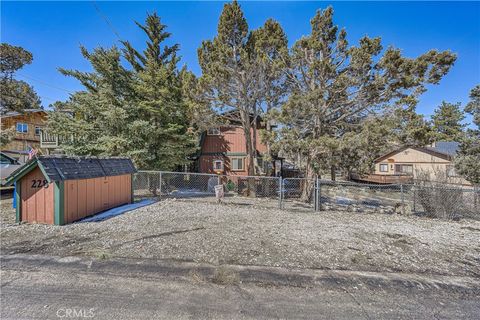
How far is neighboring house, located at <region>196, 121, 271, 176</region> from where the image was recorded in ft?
54.4

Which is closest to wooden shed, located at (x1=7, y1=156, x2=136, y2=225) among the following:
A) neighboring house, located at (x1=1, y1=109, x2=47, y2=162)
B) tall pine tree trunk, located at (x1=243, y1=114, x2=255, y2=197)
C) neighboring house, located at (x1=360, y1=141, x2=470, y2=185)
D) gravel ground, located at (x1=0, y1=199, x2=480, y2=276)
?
gravel ground, located at (x1=0, y1=199, x2=480, y2=276)

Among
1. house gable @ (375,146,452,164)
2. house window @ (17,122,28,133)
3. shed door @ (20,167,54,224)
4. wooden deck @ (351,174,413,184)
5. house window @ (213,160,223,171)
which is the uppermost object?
house window @ (17,122,28,133)

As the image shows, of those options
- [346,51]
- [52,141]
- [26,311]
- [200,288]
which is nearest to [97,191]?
[26,311]

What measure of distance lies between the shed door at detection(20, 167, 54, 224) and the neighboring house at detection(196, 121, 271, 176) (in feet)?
36.5

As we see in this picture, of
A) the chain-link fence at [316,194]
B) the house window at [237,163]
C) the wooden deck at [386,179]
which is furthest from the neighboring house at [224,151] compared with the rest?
the wooden deck at [386,179]

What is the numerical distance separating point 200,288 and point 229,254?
126 cm

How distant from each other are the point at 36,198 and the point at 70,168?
1.14 meters

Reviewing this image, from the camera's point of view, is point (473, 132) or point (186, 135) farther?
point (473, 132)

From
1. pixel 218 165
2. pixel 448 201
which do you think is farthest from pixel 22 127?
pixel 448 201

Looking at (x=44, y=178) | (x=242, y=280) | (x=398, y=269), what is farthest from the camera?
(x=44, y=178)

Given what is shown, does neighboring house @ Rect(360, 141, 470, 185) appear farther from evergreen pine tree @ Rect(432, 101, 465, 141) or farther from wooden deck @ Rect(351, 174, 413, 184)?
evergreen pine tree @ Rect(432, 101, 465, 141)

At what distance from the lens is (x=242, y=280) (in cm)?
341

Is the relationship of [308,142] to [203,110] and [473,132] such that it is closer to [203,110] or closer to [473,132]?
[203,110]

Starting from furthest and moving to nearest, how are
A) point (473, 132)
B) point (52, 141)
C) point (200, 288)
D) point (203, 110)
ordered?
point (52, 141) < point (473, 132) < point (203, 110) < point (200, 288)
